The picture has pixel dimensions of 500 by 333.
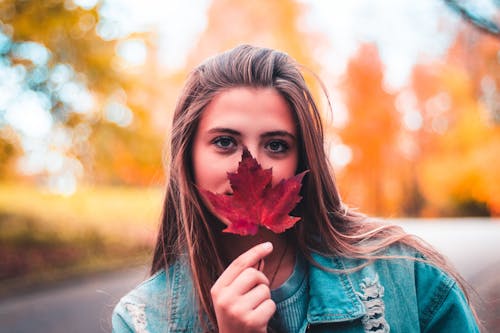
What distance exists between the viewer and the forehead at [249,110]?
4.75ft

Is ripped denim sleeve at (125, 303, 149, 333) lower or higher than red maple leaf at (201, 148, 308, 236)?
lower

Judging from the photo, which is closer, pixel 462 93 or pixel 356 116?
pixel 462 93

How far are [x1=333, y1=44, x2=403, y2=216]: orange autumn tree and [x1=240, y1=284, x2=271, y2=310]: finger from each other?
16212mm

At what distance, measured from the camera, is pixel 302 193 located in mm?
1693

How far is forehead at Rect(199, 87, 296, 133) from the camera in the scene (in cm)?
145

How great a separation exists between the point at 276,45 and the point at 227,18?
7.69 feet

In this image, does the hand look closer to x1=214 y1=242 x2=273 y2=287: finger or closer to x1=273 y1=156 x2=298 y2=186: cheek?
x1=214 y1=242 x2=273 y2=287: finger

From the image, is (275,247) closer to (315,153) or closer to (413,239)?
(315,153)

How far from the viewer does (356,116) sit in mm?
18562

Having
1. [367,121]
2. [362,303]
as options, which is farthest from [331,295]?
[367,121]

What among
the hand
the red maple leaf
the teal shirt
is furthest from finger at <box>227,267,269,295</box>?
the teal shirt

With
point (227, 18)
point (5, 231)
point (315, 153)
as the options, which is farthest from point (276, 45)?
point (315, 153)

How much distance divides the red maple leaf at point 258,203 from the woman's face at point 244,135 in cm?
14

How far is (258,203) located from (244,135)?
250 millimetres
